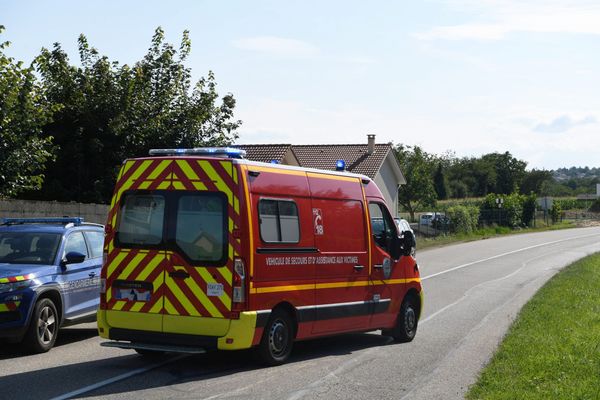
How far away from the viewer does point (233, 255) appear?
31.9 ft

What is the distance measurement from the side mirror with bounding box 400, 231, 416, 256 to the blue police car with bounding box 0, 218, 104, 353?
460 centimetres

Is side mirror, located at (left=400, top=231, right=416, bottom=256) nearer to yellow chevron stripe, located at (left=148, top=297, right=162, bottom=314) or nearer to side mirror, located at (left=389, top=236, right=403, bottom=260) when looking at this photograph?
side mirror, located at (left=389, top=236, right=403, bottom=260)

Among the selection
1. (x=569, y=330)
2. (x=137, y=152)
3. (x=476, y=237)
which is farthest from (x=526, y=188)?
(x=569, y=330)

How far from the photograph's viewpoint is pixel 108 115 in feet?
81.9

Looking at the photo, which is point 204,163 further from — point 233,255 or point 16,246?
point 16,246

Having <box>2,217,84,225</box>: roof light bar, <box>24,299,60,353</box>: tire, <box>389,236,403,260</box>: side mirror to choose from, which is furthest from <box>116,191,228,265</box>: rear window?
<box>389,236,403,260</box>: side mirror

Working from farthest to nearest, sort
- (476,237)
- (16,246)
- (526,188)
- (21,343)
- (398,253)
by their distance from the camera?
(526,188), (476,237), (398,253), (16,246), (21,343)

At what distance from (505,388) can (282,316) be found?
2.83 metres

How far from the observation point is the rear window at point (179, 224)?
9.85 meters

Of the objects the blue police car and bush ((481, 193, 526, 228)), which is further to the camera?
bush ((481, 193, 526, 228))

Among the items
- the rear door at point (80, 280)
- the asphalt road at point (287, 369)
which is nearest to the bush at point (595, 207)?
the asphalt road at point (287, 369)

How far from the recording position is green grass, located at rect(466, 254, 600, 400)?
891 cm

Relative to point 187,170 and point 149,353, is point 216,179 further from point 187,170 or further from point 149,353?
point 149,353

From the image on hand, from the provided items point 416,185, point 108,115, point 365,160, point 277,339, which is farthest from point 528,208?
point 277,339
